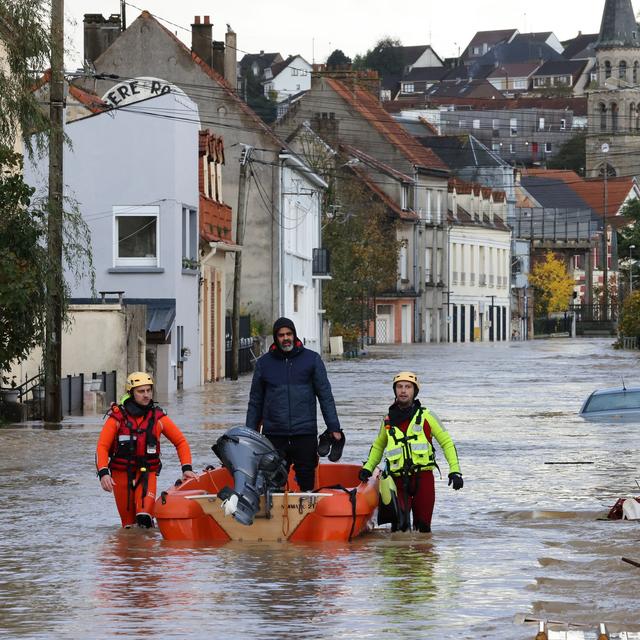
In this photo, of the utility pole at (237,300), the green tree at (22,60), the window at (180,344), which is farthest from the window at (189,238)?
the green tree at (22,60)

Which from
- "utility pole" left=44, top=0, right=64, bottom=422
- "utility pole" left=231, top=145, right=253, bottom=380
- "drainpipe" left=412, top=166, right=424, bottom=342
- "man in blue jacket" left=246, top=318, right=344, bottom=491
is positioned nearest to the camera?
"man in blue jacket" left=246, top=318, right=344, bottom=491

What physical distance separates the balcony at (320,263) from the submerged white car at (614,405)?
38.6 meters

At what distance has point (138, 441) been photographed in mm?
15266

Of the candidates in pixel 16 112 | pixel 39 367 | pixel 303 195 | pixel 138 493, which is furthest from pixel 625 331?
pixel 138 493

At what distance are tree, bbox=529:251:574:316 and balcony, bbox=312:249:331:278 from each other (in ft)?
224

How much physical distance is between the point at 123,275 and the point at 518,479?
80.2 ft

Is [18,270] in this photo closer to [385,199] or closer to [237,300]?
[237,300]

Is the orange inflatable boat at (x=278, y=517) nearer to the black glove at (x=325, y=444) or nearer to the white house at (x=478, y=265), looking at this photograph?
the black glove at (x=325, y=444)

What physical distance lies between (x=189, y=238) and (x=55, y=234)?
15938 mm

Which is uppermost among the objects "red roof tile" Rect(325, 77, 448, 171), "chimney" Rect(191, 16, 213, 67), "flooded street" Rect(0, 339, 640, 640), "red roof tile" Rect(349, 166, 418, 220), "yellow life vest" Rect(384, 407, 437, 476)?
"red roof tile" Rect(325, 77, 448, 171)

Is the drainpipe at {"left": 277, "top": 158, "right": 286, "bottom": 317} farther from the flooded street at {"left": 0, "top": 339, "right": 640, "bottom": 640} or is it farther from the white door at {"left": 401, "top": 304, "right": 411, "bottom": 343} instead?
the white door at {"left": 401, "top": 304, "right": 411, "bottom": 343}

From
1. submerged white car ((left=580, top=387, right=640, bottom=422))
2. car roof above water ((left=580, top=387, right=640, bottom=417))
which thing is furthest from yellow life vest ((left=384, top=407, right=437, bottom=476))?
car roof above water ((left=580, top=387, right=640, bottom=417))

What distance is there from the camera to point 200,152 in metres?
48.6

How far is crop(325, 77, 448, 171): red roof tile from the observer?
104188 millimetres
